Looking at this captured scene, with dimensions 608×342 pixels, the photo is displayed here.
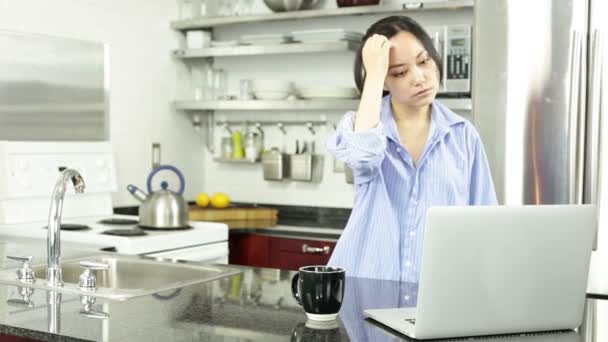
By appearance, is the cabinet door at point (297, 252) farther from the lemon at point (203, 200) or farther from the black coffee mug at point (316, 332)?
the black coffee mug at point (316, 332)

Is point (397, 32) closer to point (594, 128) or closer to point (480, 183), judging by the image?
point (480, 183)

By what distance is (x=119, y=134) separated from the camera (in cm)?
432

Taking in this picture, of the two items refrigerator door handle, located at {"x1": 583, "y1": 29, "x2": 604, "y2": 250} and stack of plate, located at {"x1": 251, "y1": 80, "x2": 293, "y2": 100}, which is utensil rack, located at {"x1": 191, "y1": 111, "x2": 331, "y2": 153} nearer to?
stack of plate, located at {"x1": 251, "y1": 80, "x2": 293, "y2": 100}

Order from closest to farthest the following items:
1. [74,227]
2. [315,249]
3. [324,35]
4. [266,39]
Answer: [74,227], [315,249], [324,35], [266,39]

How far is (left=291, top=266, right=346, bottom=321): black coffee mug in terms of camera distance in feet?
4.81

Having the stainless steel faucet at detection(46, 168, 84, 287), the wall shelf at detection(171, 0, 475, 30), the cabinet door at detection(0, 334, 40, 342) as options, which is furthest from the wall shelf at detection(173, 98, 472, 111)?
the cabinet door at detection(0, 334, 40, 342)

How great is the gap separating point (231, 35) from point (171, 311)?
3534 millimetres

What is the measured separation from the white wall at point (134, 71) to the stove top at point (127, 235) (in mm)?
627

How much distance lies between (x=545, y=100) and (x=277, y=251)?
1.48 meters

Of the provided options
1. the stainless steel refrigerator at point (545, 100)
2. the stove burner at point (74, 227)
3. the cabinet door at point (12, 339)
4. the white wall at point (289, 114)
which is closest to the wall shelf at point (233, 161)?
the white wall at point (289, 114)

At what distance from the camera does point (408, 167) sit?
1960 mm

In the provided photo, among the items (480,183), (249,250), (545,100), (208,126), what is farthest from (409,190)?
(208,126)

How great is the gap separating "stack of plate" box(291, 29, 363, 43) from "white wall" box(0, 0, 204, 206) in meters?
0.82

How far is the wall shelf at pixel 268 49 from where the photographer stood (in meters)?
4.18
